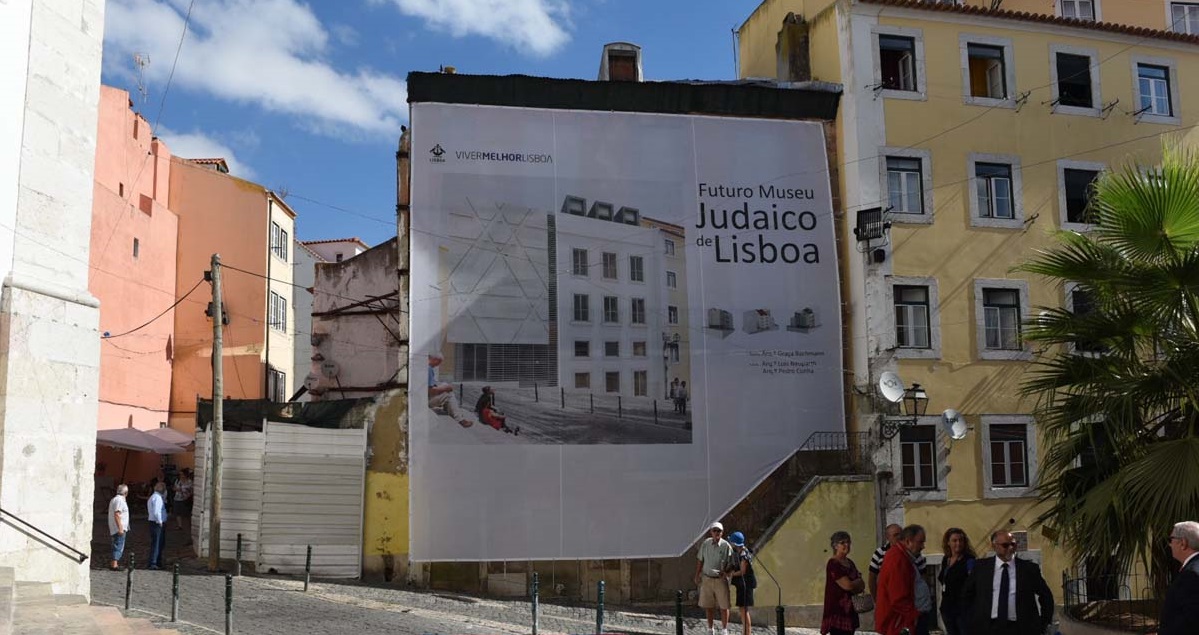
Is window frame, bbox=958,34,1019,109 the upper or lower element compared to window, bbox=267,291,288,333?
upper

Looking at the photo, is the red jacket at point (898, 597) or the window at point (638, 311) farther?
the window at point (638, 311)

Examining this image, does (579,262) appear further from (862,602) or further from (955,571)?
(955,571)

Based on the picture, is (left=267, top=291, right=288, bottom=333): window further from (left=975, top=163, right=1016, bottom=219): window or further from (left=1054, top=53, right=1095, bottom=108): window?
(left=1054, top=53, right=1095, bottom=108): window

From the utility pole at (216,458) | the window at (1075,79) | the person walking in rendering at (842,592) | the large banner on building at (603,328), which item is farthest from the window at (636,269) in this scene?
the person walking in rendering at (842,592)

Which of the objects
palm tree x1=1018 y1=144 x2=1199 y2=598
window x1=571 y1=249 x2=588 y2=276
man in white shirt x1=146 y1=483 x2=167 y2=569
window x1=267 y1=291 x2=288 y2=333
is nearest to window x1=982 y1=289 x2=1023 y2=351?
window x1=571 y1=249 x2=588 y2=276

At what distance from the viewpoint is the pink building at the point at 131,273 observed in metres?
30.1

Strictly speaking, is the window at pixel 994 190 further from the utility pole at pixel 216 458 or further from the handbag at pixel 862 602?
the utility pole at pixel 216 458

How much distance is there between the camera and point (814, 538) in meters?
20.4

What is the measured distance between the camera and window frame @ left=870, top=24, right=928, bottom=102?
22516 millimetres

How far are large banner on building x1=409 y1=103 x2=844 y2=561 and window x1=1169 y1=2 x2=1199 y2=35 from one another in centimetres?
1458

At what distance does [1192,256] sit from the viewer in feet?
31.3

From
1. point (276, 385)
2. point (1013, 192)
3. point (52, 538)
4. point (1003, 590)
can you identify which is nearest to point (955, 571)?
point (1003, 590)

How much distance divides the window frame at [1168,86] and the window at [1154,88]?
0.11 ft

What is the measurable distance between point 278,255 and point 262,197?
9.25 feet
